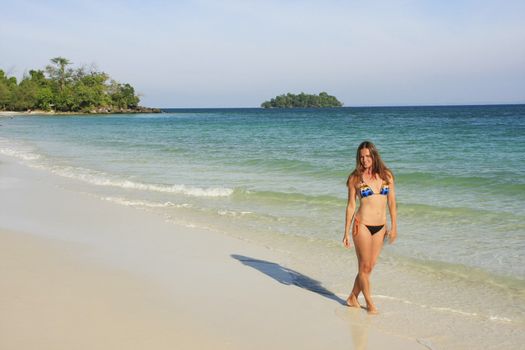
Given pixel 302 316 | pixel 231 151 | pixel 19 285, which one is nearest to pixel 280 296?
pixel 302 316

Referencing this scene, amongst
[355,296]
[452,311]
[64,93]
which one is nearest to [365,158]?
[355,296]

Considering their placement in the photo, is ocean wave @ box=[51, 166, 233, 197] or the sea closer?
the sea

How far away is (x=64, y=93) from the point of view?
11425cm

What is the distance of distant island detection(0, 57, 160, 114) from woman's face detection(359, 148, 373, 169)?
11482cm

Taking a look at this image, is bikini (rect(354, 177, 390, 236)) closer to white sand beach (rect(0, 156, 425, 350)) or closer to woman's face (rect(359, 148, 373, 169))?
woman's face (rect(359, 148, 373, 169))

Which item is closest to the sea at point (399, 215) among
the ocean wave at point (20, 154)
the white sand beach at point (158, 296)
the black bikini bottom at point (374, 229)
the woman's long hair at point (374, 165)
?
the ocean wave at point (20, 154)

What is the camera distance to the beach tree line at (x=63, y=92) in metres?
109

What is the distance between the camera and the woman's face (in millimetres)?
4914

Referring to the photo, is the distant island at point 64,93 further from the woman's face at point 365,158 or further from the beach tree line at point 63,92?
the woman's face at point 365,158

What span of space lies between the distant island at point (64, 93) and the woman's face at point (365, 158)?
115m

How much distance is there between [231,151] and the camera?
24141 millimetres

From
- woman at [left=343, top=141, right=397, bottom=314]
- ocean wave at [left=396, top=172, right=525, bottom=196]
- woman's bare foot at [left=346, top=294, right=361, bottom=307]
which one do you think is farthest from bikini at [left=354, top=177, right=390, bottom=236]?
ocean wave at [left=396, top=172, right=525, bottom=196]

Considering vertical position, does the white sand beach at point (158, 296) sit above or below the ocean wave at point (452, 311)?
above

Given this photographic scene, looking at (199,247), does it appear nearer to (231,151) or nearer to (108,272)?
(108,272)
